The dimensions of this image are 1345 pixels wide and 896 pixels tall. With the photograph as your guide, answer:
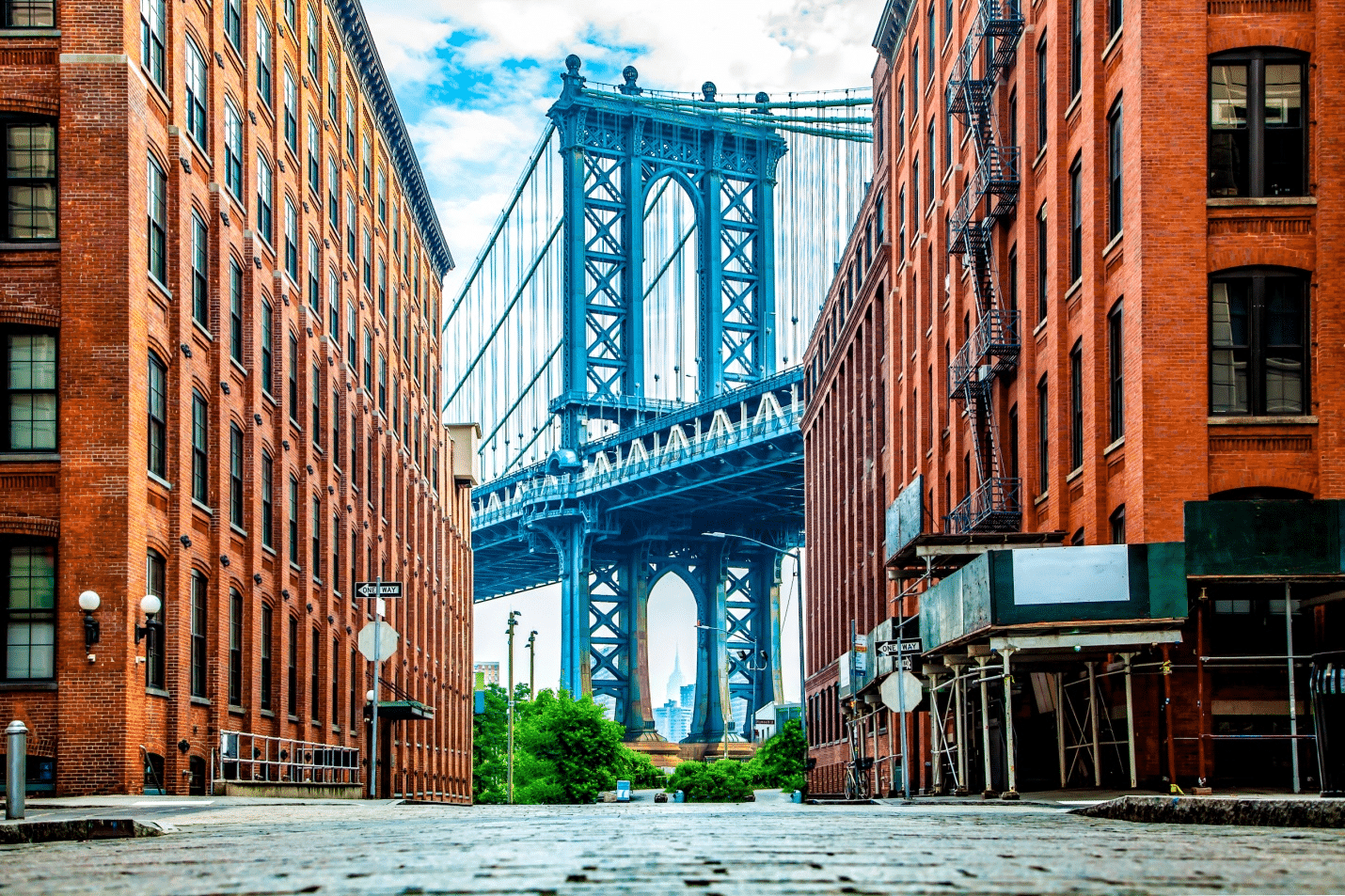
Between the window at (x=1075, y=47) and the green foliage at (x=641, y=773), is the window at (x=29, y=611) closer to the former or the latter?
the window at (x=1075, y=47)

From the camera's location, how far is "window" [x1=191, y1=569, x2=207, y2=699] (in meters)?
30.2

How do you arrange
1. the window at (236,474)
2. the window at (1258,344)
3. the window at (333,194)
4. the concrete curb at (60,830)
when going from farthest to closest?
the window at (333,194)
the window at (236,474)
the window at (1258,344)
the concrete curb at (60,830)

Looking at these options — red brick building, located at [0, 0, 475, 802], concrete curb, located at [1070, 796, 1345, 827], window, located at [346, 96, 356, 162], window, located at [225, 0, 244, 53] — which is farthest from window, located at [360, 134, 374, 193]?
concrete curb, located at [1070, 796, 1345, 827]

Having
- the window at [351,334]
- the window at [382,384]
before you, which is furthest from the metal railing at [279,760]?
the window at [382,384]

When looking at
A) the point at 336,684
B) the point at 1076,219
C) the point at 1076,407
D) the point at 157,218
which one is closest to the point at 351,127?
the point at 336,684

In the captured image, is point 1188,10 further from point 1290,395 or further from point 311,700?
point 311,700

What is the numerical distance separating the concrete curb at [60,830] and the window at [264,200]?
83.7 feet

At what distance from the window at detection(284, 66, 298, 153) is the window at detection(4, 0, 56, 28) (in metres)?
15.1

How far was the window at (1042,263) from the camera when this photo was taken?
111 feet

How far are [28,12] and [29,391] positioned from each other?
6.08 m

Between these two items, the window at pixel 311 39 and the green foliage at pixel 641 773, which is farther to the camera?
the green foliage at pixel 641 773

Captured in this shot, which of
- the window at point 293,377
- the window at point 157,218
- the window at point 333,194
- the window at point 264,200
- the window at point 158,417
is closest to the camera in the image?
the window at point 158,417

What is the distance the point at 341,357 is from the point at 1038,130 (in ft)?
73.3

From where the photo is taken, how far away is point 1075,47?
31.7 m
